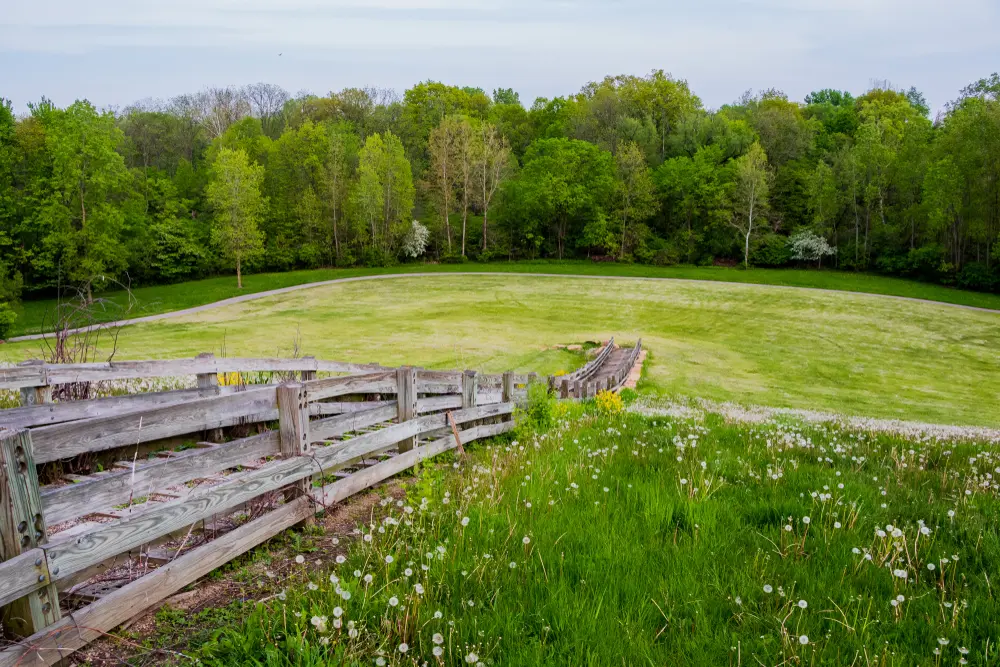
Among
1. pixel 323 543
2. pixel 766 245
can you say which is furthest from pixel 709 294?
pixel 323 543

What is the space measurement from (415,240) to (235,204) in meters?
20.5

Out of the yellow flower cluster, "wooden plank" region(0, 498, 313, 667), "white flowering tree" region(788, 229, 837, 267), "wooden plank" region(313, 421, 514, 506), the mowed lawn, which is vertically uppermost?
"white flowering tree" region(788, 229, 837, 267)

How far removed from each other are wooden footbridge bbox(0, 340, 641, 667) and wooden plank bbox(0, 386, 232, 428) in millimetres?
16

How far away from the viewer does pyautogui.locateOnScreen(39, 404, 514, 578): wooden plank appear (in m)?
3.51

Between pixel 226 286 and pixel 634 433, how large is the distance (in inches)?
2093

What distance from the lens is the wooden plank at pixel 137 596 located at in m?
3.21

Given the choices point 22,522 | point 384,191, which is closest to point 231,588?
point 22,522

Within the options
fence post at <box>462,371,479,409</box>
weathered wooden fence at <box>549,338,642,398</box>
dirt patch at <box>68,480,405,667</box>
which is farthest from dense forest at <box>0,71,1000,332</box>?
dirt patch at <box>68,480,405,667</box>

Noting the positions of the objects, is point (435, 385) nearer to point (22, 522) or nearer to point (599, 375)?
point (22, 522)

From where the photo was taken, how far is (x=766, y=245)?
66.1 meters

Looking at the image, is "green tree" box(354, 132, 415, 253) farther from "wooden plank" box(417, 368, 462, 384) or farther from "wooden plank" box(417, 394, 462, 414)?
"wooden plank" box(417, 394, 462, 414)

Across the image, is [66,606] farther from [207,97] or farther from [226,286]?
[207,97]

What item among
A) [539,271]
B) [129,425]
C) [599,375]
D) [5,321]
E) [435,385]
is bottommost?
[599,375]

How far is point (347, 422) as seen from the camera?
595 centimetres
